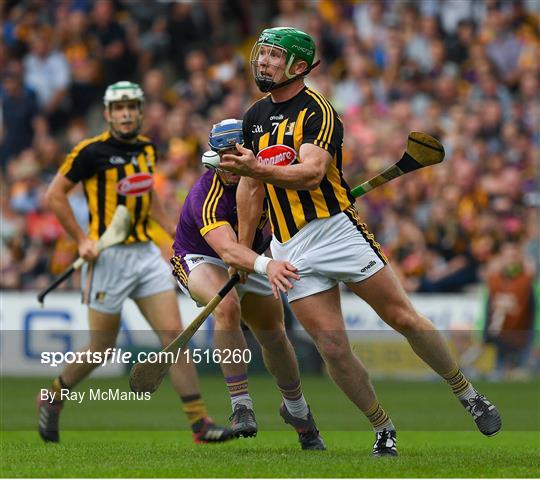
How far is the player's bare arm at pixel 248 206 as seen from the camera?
25.9 feet

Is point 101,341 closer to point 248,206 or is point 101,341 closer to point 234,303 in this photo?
point 234,303

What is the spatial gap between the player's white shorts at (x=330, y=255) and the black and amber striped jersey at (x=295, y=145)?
0.19ft

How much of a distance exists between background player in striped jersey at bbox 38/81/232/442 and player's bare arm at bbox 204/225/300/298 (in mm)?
1497

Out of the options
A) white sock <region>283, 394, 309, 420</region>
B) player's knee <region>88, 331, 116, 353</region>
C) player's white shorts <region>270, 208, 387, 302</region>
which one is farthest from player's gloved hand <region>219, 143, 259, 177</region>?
player's knee <region>88, 331, 116, 353</region>

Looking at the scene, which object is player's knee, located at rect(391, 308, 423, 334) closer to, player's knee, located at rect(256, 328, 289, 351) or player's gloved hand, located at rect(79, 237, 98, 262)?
player's knee, located at rect(256, 328, 289, 351)

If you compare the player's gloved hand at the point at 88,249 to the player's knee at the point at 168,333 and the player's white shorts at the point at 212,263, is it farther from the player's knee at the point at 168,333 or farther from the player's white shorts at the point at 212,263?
the player's white shorts at the point at 212,263

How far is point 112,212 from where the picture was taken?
31.9 feet

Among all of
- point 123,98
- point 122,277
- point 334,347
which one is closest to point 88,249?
point 122,277

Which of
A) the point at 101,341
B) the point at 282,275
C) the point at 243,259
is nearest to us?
the point at 282,275

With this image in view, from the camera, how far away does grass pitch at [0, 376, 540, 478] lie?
7.17 m

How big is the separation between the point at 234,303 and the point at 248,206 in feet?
2.25

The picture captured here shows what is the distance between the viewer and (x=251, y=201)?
7.94 m

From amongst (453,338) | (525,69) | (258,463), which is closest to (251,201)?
(258,463)

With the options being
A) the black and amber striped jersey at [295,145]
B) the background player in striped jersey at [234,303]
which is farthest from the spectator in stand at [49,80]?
the black and amber striped jersey at [295,145]
